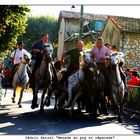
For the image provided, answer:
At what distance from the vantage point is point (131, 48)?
31.4 m

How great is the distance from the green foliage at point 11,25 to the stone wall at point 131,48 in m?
12.0

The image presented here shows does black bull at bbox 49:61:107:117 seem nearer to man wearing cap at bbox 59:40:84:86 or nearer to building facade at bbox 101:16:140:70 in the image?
man wearing cap at bbox 59:40:84:86

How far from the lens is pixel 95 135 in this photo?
10.4 metres

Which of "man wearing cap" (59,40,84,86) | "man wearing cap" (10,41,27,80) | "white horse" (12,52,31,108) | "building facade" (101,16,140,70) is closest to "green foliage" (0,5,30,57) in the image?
"man wearing cap" (10,41,27,80)

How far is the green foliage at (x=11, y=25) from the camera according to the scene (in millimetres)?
16994

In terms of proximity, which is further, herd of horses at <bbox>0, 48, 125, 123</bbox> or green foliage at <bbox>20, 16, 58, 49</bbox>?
green foliage at <bbox>20, 16, 58, 49</bbox>

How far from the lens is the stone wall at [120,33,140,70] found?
2984 centimetres

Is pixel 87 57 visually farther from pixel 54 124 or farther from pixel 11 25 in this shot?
pixel 11 25

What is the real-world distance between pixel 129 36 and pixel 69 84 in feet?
61.3

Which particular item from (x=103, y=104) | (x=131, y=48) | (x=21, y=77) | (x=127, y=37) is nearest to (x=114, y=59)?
(x=103, y=104)

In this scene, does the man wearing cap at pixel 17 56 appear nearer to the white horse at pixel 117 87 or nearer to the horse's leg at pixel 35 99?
the horse's leg at pixel 35 99

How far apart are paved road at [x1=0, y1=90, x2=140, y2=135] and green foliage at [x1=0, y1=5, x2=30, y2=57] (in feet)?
12.4
